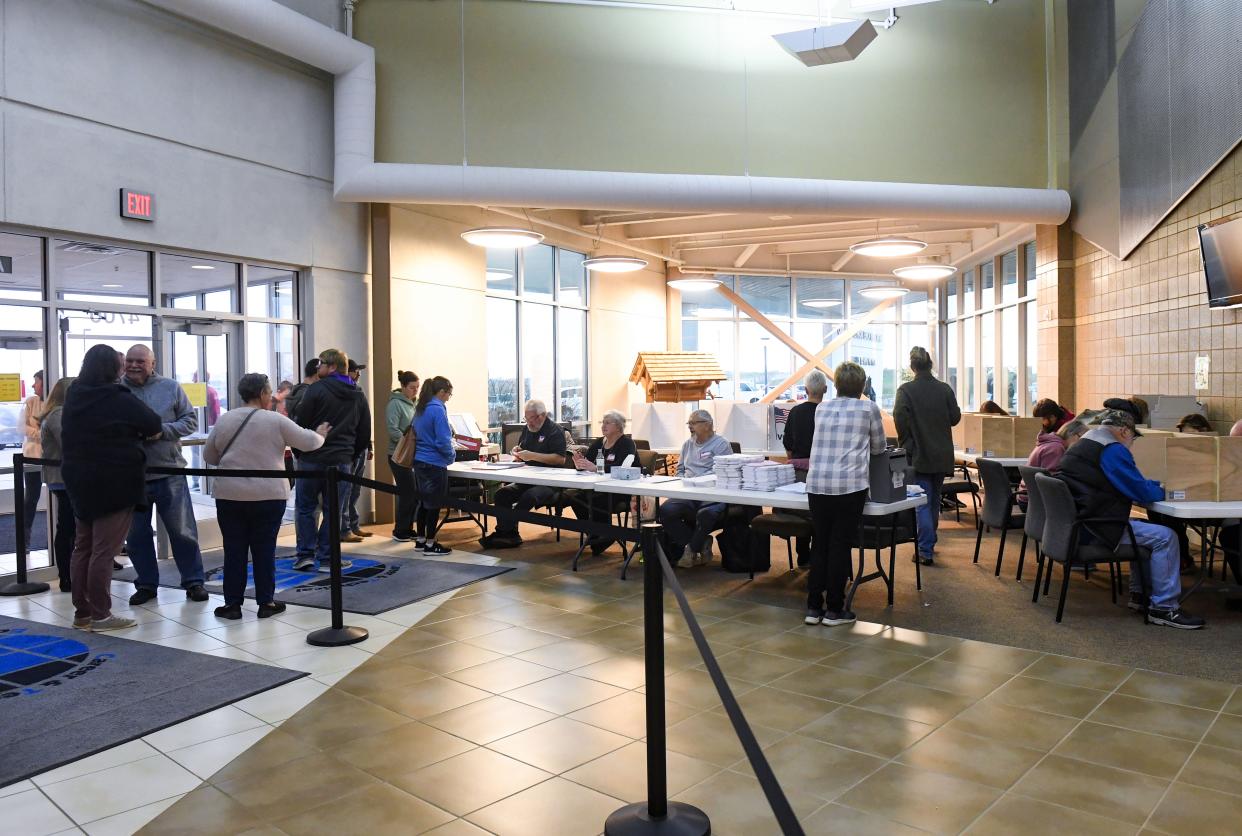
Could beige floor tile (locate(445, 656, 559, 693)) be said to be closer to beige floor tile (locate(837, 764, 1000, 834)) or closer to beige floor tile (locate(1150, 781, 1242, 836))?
beige floor tile (locate(837, 764, 1000, 834))

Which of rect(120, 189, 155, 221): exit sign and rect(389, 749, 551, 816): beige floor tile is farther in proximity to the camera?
rect(120, 189, 155, 221): exit sign

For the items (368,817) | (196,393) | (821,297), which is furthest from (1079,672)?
(821,297)

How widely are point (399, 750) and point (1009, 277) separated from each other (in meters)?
13.3

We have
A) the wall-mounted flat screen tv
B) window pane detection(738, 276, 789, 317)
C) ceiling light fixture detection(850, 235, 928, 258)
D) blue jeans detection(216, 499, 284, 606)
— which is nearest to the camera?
blue jeans detection(216, 499, 284, 606)

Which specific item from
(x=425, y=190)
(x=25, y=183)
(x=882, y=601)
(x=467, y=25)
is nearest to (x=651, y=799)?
(x=882, y=601)

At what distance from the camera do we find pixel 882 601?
6.28m

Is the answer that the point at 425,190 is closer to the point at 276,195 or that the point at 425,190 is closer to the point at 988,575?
the point at 276,195

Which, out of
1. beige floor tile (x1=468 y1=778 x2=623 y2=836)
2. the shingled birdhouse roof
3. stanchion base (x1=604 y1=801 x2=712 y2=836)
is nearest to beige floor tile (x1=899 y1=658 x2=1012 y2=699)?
stanchion base (x1=604 y1=801 x2=712 y2=836)

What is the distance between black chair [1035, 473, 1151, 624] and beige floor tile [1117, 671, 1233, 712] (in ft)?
3.17

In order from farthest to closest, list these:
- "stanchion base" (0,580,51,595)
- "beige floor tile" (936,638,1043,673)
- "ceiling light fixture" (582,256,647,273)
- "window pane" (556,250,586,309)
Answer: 1. "window pane" (556,250,586,309)
2. "ceiling light fixture" (582,256,647,273)
3. "stanchion base" (0,580,51,595)
4. "beige floor tile" (936,638,1043,673)

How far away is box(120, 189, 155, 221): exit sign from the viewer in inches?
300

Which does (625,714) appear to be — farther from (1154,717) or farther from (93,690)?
(93,690)

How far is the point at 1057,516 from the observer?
560 centimetres

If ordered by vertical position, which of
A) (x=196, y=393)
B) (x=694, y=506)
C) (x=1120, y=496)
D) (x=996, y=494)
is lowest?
(x=694, y=506)
